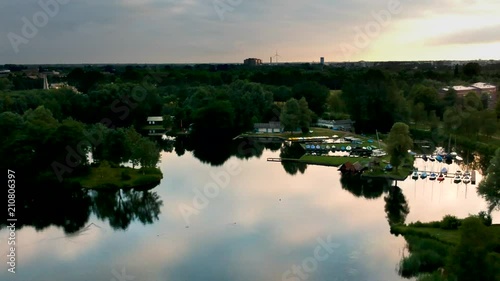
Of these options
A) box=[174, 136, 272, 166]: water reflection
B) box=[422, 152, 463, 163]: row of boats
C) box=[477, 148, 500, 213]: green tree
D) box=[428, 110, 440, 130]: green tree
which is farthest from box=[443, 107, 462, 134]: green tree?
box=[477, 148, 500, 213]: green tree

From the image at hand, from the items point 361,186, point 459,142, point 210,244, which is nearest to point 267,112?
point 459,142

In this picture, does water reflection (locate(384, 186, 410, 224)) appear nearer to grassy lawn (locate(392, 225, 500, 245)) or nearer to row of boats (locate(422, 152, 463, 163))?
grassy lawn (locate(392, 225, 500, 245))

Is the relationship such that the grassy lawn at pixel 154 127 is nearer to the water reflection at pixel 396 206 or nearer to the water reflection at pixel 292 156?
the water reflection at pixel 292 156

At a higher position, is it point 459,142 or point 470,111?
point 470,111

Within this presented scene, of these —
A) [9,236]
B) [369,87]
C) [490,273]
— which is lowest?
[9,236]

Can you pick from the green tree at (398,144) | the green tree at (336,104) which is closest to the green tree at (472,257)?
the green tree at (398,144)

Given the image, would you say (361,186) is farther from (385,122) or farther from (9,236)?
(385,122)

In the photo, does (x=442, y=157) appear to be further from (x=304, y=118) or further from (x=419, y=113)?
(x=304, y=118)
